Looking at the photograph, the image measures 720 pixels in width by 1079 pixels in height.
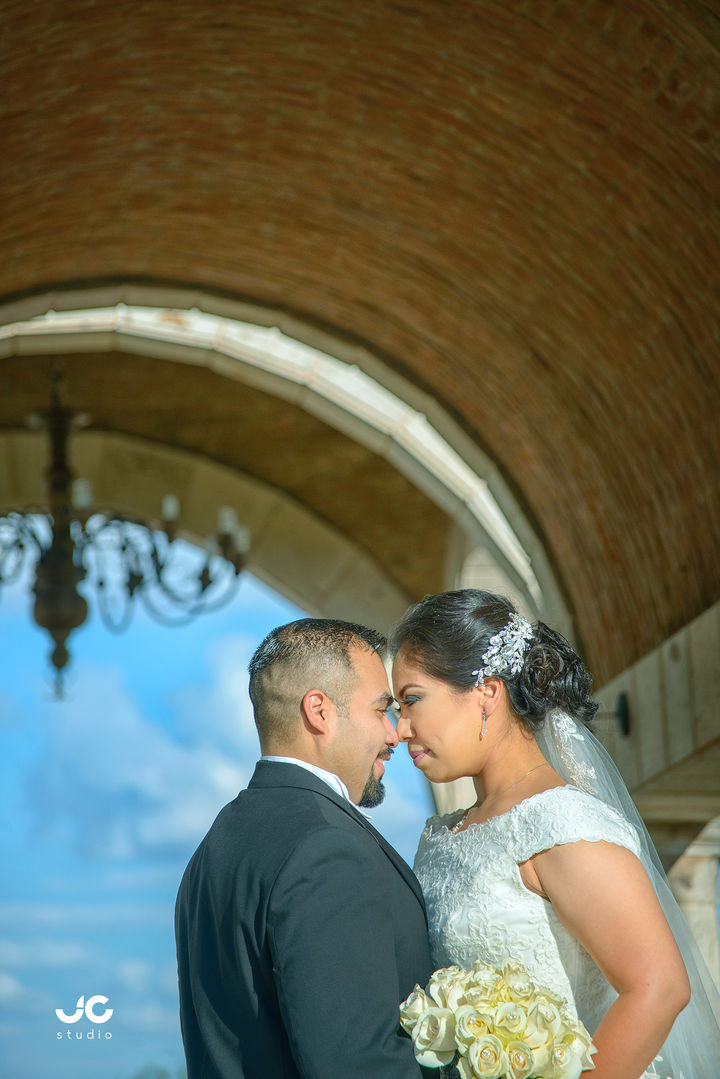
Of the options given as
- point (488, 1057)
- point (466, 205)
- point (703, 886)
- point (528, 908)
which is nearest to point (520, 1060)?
point (488, 1057)

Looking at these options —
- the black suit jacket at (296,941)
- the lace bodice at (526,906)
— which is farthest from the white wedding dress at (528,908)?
the black suit jacket at (296,941)

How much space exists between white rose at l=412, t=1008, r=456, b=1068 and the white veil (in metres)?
0.63

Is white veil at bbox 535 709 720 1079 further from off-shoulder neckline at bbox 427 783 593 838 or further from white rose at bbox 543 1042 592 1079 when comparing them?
white rose at bbox 543 1042 592 1079

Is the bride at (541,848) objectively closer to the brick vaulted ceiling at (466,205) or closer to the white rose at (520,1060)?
the white rose at (520,1060)

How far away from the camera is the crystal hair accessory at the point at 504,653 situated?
2664 millimetres

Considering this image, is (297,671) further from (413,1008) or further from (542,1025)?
(542,1025)

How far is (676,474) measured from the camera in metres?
5.47

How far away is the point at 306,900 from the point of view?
2.11 meters

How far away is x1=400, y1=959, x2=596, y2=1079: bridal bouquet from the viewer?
2098 millimetres

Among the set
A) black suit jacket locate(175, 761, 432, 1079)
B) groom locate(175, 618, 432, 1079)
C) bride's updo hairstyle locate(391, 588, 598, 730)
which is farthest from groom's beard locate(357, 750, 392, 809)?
bride's updo hairstyle locate(391, 588, 598, 730)

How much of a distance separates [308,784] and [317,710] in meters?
0.16

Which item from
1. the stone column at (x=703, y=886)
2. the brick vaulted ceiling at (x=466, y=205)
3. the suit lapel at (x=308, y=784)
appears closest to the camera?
the suit lapel at (x=308, y=784)

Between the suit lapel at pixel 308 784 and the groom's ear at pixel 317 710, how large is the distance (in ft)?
0.29

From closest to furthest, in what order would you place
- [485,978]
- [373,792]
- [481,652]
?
[485,978] < [373,792] < [481,652]
